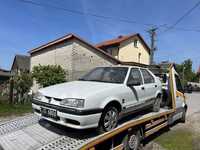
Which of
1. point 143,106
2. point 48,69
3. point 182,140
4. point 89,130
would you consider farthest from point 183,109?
point 48,69

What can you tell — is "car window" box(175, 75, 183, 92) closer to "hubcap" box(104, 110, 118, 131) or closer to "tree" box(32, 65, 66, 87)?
"hubcap" box(104, 110, 118, 131)

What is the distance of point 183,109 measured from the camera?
8.95 m

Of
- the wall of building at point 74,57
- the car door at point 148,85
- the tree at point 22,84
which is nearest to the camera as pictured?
the car door at point 148,85

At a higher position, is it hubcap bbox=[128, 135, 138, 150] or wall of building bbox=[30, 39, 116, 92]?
wall of building bbox=[30, 39, 116, 92]

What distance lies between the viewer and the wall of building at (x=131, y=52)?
29.3 m

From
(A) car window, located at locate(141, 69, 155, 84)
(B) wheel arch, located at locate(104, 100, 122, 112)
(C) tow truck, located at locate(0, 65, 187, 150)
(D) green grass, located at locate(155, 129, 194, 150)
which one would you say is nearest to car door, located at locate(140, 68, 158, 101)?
(A) car window, located at locate(141, 69, 155, 84)

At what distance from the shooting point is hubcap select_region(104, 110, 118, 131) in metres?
4.22

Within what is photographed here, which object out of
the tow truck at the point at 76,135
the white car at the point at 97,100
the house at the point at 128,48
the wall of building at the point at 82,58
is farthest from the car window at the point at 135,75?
the house at the point at 128,48

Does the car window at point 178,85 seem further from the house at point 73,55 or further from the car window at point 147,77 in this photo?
the house at point 73,55

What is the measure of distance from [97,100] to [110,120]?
0.66 m

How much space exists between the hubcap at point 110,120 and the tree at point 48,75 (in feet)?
30.6

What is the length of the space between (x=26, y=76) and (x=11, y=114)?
3.83 m

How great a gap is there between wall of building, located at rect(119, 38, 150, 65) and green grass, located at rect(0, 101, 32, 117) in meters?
20.0

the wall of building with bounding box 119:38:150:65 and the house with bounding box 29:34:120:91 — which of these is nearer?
the house with bounding box 29:34:120:91
